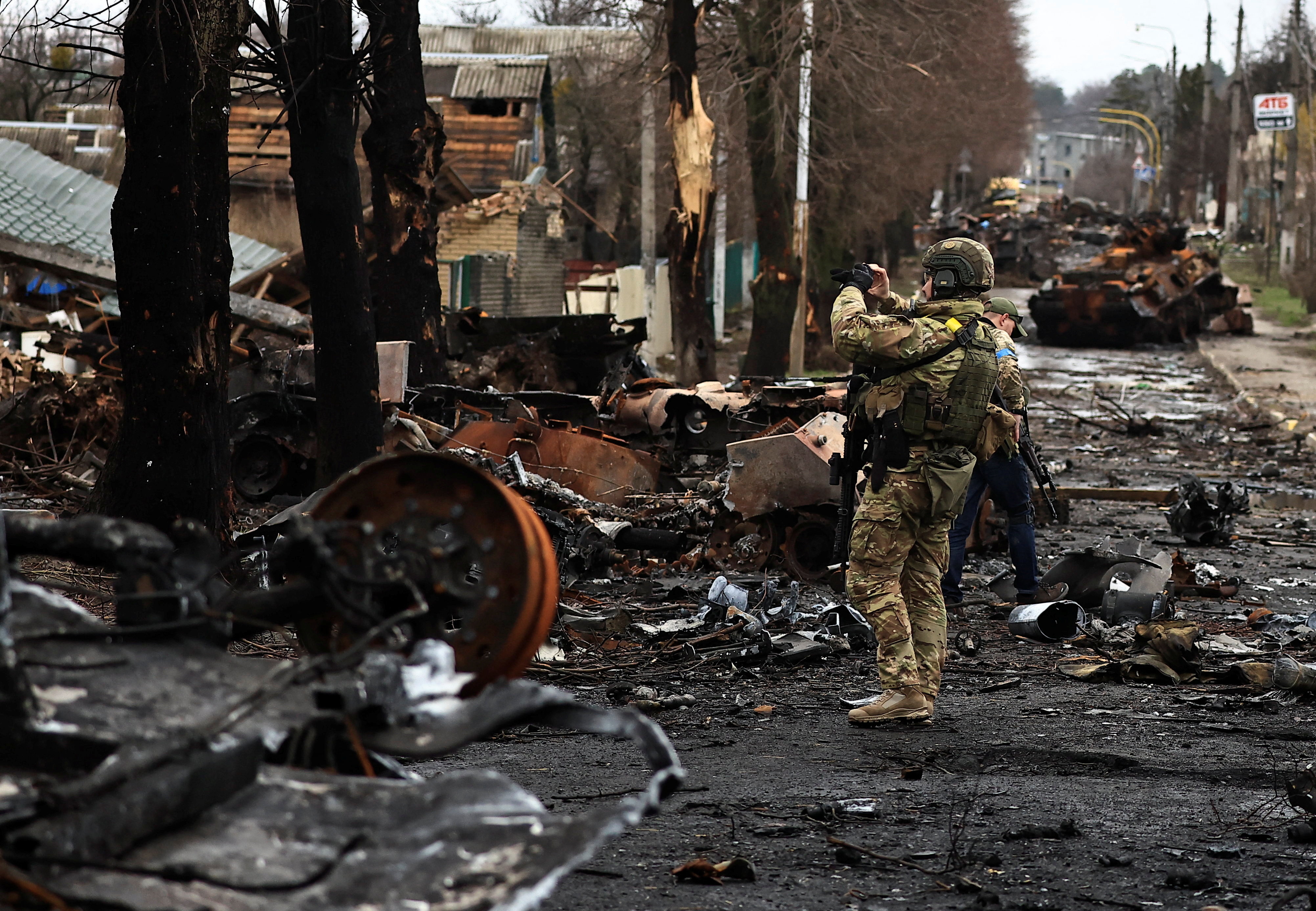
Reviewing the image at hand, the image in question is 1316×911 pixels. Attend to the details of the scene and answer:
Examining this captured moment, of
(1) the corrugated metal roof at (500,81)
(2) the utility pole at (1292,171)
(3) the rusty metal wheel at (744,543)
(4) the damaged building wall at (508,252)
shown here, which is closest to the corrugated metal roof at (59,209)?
(4) the damaged building wall at (508,252)

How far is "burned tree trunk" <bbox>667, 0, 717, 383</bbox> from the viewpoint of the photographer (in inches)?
724

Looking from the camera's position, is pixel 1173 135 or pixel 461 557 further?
pixel 1173 135

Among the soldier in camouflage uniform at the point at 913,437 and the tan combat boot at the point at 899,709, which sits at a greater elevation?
the soldier in camouflage uniform at the point at 913,437

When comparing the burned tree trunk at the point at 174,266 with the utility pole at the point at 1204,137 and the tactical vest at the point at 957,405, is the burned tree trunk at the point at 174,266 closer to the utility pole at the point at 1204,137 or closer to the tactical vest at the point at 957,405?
the tactical vest at the point at 957,405

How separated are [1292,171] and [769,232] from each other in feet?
85.1

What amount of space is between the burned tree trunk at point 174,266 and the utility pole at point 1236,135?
154 feet

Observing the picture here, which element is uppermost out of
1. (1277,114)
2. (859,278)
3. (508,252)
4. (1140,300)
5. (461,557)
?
(1277,114)

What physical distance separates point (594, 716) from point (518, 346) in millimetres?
15005

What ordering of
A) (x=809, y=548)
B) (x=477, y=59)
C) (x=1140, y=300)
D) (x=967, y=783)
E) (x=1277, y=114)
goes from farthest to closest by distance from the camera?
(x=477, y=59) < (x=1277, y=114) < (x=1140, y=300) < (x=809, y=548) < (x=967, y=783)

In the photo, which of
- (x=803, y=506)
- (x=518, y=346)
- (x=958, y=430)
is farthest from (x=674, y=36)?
(x=958, y=430)

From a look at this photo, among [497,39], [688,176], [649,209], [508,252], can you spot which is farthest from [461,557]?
[497,39]

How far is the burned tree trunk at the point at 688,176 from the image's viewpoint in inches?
724

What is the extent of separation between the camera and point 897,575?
264 inches

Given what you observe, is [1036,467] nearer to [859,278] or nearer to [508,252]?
[859,278]
